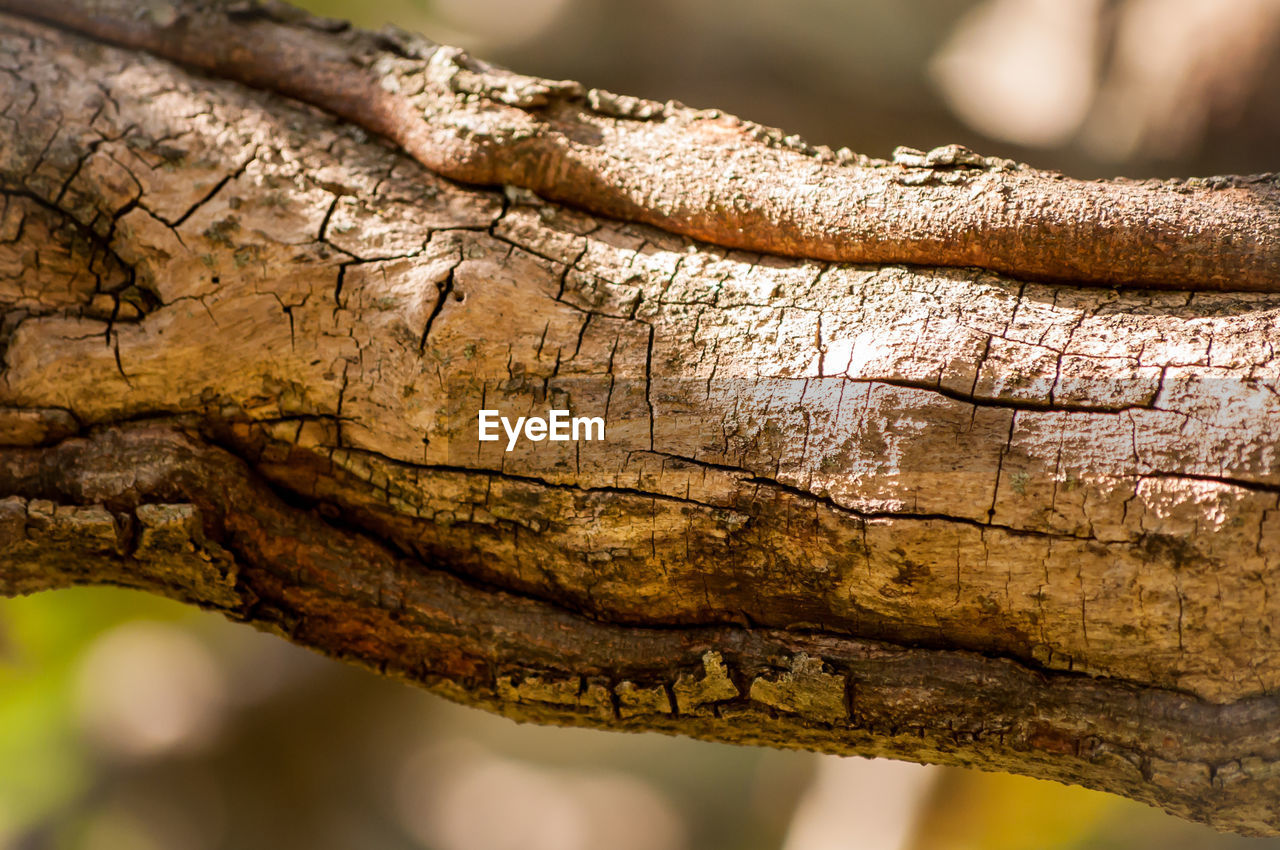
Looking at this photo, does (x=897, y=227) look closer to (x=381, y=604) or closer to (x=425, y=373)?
(x=425, y=373)

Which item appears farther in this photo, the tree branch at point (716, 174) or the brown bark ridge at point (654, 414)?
the tree branch at point (716, 174)

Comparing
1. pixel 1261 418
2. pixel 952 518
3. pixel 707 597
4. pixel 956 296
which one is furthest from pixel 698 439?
pixel 1261 418

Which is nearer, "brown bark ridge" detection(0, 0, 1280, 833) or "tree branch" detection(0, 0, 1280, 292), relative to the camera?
"brown bark ridge" detection(0, 0, 1280, 833)

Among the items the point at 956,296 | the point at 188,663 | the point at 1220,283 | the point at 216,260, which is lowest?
the point at 188,663

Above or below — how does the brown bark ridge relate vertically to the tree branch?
below

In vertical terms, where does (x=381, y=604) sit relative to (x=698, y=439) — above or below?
below

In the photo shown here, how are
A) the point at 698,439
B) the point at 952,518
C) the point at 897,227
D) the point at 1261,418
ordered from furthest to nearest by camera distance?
1. the point at 897,227
2. the point at 698,439
3. the point at 952,518
4. the point at 1261,418

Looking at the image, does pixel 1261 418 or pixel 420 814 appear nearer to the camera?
pixel 1261 418

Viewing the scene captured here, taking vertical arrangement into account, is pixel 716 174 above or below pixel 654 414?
above
